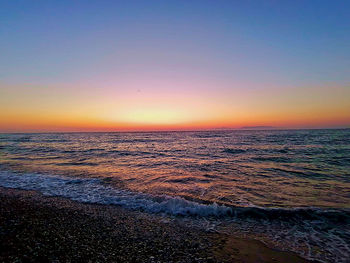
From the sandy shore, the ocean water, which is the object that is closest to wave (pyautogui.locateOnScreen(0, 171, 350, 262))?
the ocean water

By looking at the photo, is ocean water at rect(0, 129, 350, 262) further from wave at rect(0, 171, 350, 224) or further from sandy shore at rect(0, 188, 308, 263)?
sandy shore at rect(0, 188, 308, 263)

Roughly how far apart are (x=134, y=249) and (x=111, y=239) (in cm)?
90

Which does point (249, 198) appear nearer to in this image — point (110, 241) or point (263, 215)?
point (263, 215)

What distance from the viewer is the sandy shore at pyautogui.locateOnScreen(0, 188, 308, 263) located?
4.53 metres

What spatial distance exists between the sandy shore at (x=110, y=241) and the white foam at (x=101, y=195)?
118cm

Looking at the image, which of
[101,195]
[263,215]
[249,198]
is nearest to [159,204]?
[101,195]

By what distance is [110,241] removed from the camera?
5.26 m

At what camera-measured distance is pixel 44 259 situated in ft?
14.0

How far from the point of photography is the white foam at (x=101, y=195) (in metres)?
8.20

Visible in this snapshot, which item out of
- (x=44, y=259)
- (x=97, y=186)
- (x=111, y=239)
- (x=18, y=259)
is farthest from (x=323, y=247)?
(x=97, y=186)

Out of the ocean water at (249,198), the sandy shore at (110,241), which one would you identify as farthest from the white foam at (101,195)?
the sandy shore at (110,241)

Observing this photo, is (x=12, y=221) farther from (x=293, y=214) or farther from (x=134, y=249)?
(x=293, y=214)

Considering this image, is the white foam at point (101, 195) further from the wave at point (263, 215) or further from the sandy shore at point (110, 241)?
the sandy shore at point (110, 241)

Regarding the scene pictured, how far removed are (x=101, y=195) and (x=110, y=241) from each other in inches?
214
